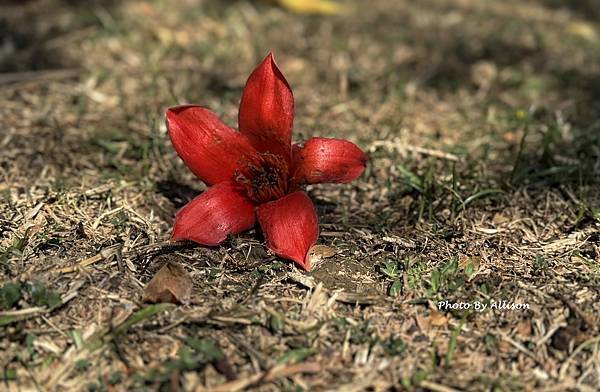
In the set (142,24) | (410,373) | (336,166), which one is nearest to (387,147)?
(336,166)

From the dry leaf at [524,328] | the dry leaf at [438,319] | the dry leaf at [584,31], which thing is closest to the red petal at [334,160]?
the dry leaf at [438,319]

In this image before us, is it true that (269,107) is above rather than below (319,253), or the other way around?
above

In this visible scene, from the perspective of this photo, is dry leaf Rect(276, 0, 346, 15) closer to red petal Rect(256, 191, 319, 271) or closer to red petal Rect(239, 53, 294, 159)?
red petal Rect(239, 53, 294, 159)

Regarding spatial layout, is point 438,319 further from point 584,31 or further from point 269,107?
point 584,31

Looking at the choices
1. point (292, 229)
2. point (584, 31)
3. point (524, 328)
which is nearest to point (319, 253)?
point (292, 229)

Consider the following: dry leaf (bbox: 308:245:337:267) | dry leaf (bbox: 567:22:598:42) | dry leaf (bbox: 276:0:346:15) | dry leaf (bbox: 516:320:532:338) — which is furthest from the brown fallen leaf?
dry leaf (bbox: 567:22:598:42)

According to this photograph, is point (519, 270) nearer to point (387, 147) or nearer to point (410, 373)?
point (410, 373)
